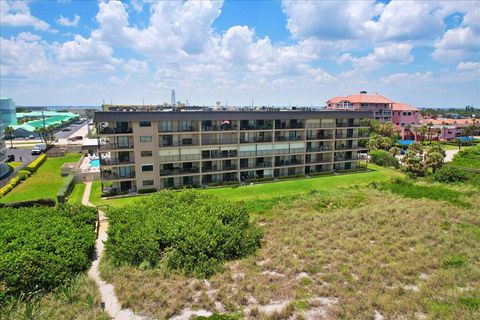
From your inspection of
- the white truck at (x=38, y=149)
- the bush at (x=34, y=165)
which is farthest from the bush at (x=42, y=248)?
the white truck at (x=38, y=149)

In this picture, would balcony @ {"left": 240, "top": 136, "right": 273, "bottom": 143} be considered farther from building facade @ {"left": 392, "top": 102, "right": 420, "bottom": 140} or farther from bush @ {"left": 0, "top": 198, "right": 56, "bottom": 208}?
building facade @ {"left": 392, "top": 102, "right": 420, "bottom": 140}

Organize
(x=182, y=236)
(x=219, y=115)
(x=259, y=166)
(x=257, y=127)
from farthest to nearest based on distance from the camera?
(x=259, y=166) < (x=257, y=127) < (x=219, y=115) < (x=182, y=236)

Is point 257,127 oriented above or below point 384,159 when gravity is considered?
above

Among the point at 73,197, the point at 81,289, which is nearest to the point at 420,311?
the point at 81,289

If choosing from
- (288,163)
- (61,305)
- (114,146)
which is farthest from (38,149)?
(61,305)

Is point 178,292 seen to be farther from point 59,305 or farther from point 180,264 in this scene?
point 59,305

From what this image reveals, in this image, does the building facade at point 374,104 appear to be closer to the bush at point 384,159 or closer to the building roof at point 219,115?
the bush at point 384,159

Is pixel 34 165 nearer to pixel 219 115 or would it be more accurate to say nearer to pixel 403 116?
pixel 219 115
